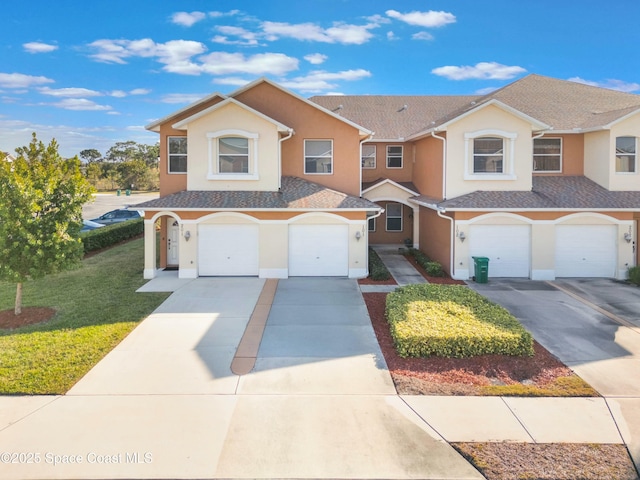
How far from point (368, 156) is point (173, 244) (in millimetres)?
10739

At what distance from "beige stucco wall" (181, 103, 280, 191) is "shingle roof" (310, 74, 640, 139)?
22.8ft

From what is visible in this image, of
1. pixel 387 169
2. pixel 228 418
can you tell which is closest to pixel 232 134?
pixel 387 169

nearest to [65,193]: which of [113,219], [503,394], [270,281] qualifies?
[270,281]

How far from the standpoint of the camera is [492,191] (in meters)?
17.8


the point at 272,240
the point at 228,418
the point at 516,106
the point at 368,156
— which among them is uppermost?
the point at 516,106

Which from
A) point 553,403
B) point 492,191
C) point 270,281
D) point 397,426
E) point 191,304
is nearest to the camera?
point 397,426

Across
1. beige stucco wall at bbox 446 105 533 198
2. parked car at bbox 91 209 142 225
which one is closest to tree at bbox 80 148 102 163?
parked car at bbox 91 209 142 225

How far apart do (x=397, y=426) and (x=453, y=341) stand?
2944 mm

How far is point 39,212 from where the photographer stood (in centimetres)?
1170

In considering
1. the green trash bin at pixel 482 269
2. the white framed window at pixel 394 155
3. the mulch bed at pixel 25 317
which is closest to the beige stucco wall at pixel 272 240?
the green trash bin at pixel 482 269

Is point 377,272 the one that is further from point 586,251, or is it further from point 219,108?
point 219,108

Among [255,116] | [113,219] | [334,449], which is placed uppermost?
[255,116]

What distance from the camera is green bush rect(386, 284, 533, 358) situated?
927 cm

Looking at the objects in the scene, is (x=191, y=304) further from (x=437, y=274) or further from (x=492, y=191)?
(x=492, y=191)
